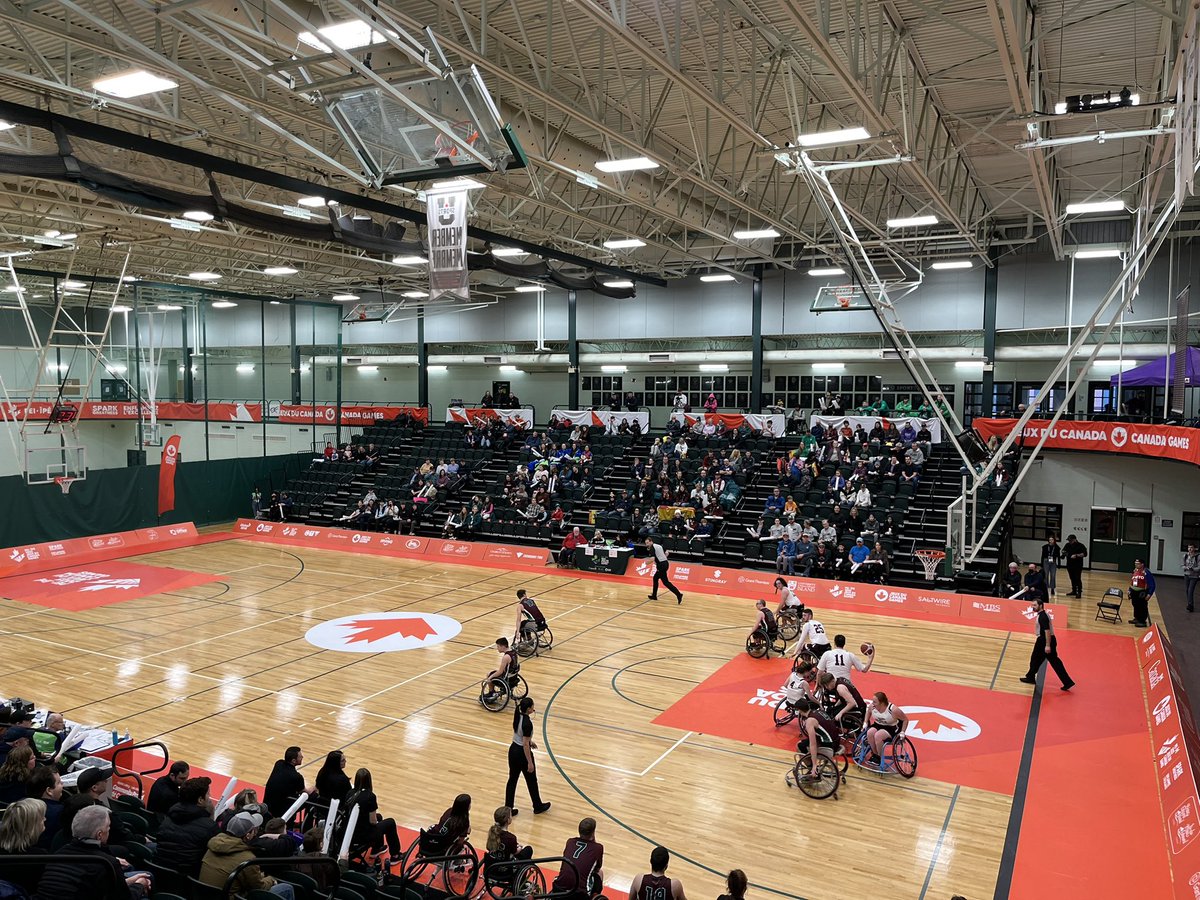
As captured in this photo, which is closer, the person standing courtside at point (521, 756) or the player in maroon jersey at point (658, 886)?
the player in maroon jersey at point (658, 886)

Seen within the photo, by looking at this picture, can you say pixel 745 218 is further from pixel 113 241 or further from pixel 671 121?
pixel 113 241

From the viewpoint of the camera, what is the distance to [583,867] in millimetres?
7262

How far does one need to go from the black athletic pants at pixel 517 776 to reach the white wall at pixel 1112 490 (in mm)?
21409

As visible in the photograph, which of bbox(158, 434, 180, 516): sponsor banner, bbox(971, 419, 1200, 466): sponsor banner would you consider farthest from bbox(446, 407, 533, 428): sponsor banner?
bbox(971, 419, 1200, 466): sponsor banner

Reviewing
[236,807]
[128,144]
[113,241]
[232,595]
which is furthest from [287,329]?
[236,807]

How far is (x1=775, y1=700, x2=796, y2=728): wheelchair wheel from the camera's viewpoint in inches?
489

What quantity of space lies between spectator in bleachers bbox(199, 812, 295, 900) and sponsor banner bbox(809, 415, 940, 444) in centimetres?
2431

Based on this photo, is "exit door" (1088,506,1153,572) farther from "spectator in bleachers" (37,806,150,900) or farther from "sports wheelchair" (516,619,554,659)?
"spectator in bleachers" (37,806,150,900)

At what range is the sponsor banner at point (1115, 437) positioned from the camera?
18578 mm

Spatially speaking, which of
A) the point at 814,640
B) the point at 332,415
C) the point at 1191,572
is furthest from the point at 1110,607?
the point at 332,415

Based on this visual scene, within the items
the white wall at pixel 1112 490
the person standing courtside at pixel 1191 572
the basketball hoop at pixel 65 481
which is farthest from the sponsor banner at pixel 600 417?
the person standing courtside at pixel 1191 572

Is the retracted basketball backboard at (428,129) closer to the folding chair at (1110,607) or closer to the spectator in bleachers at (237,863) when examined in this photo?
the spectator in bleachers at (237,863)

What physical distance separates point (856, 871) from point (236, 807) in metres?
5.98

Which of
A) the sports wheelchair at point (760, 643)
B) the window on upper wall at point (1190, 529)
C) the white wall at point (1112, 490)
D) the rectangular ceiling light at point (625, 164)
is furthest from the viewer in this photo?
the white wall at point (1112, 490)
